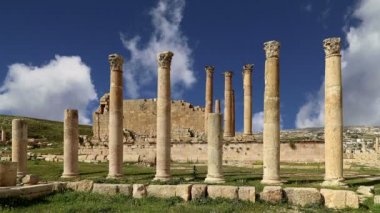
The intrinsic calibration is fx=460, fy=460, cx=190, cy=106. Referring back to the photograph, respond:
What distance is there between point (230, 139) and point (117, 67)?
19352mm

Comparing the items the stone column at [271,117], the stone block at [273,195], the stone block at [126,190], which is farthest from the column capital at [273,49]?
the stone block at [126,190]

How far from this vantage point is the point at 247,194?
1869cm

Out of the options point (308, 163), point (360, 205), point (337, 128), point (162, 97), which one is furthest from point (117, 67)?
point (308, 163)

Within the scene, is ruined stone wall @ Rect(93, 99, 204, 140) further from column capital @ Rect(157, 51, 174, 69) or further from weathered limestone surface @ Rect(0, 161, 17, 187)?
weathered limestone surface @ Rect(0, 161, 17, 187)

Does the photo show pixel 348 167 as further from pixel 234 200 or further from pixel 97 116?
pixel 97 116

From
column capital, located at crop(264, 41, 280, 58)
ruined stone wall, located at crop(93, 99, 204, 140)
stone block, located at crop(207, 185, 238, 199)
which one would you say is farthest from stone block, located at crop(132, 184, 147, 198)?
ruined stone wall, located at crop(93, 99, 204, 140)

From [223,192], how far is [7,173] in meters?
10.4

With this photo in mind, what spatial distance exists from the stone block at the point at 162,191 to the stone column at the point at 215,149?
19.1 feet

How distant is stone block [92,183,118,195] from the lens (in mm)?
20480

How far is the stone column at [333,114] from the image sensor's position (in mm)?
22625

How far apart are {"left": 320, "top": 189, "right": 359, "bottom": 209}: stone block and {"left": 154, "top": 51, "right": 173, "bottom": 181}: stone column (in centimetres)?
1151

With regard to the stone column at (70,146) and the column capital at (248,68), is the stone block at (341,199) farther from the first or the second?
the column capital at (248,68)

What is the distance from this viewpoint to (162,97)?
28.0 meters

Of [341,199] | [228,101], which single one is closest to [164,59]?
Result: [341,199]
